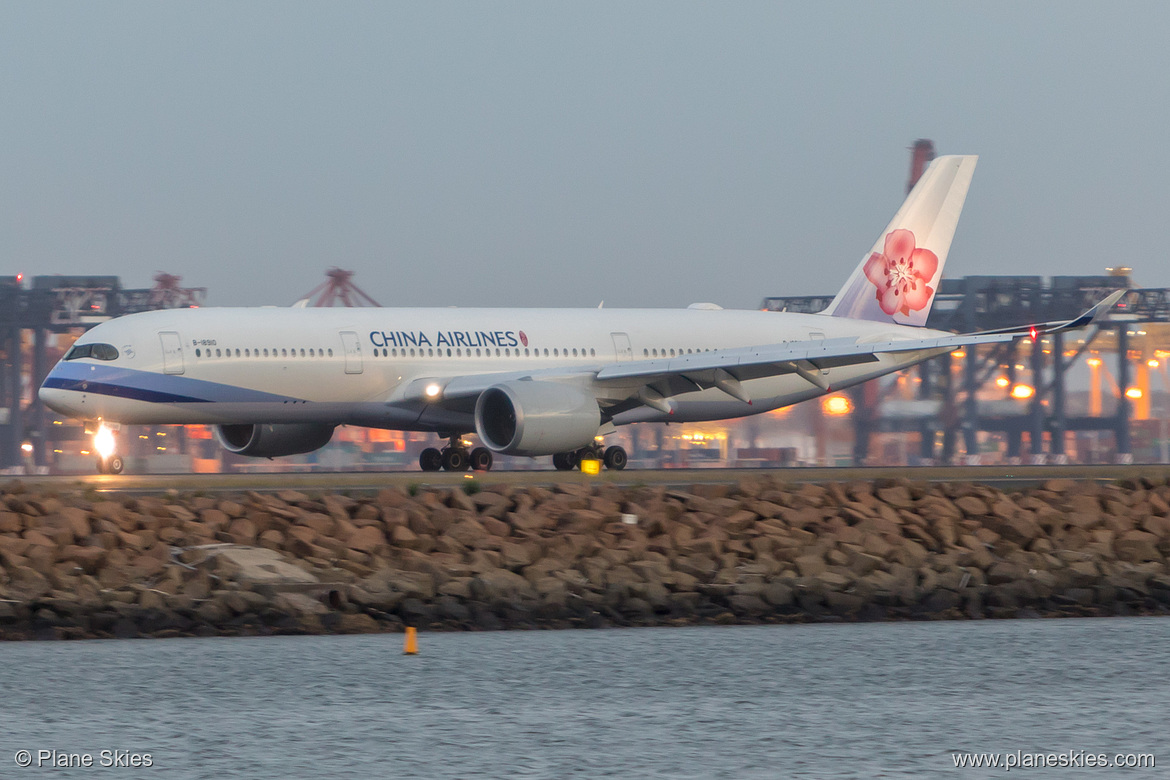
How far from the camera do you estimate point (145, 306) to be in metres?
88.9

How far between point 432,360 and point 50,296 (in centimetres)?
6289

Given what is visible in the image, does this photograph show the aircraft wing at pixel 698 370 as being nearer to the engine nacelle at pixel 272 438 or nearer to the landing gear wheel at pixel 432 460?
the landing gear wheel at pixel 432 460

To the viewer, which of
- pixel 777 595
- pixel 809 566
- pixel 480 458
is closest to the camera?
pixel 777 595

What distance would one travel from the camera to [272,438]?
3284 cm

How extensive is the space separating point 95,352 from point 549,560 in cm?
1403

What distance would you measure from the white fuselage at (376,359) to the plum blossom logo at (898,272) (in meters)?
1.90

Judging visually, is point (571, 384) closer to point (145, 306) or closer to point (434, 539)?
point (434, 539)

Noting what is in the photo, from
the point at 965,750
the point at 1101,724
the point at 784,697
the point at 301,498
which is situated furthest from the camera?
the point at 301,498

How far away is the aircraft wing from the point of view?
3081cm

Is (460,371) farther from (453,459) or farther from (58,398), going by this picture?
(58,398)

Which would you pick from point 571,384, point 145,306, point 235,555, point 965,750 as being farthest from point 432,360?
point 145,306

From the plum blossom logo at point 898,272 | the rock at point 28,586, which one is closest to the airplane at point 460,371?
the plum blossom logo at point 898,272

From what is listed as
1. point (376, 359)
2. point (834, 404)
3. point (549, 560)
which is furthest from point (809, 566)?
point (834, 404)

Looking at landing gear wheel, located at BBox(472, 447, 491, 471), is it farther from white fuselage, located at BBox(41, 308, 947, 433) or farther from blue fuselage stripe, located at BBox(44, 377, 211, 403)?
blue fuselage stripe, located at BBox(44, 377, 211, 403)
